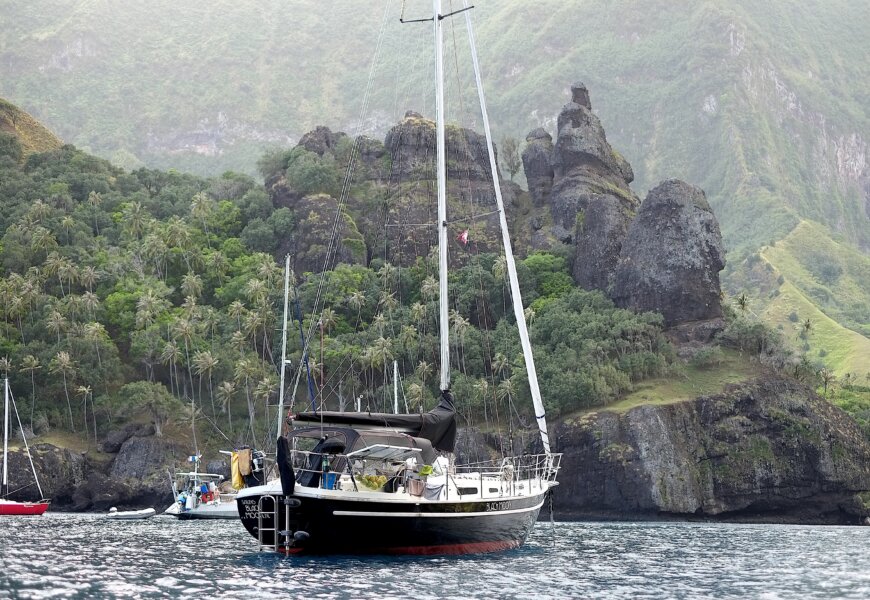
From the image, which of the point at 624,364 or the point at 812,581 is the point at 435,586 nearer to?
the point at 812,581

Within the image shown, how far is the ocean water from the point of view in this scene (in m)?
30.5

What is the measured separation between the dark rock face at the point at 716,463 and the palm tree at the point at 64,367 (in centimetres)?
4892

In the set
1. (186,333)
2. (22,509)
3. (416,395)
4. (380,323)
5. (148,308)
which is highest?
(148,308)

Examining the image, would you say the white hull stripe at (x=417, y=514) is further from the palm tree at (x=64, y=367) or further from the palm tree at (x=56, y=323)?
the palm tree at (x=56, y=323)

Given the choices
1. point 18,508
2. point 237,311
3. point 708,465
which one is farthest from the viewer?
point 237,311

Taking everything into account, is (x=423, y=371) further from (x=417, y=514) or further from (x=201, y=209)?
(x=417, y=514)

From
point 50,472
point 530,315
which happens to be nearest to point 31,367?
point 50,472

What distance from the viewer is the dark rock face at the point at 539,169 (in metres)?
137

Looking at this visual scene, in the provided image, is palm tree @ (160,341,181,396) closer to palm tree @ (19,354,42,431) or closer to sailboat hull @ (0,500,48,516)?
palm tree @ (19,354,42,431)

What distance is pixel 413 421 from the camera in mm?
41500

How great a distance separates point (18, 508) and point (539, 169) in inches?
3168

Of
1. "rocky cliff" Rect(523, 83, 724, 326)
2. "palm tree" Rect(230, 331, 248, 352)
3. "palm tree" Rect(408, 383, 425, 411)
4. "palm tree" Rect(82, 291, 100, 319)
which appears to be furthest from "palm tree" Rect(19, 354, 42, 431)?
"rocky cliff" Rect(523, 83, 724, 326)

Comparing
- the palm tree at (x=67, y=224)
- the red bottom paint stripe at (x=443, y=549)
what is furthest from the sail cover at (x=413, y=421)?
the palm tree at (x=67, y=224)

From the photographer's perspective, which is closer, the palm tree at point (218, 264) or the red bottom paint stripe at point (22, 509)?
the red bottom paint stripe at point (22, 509)
